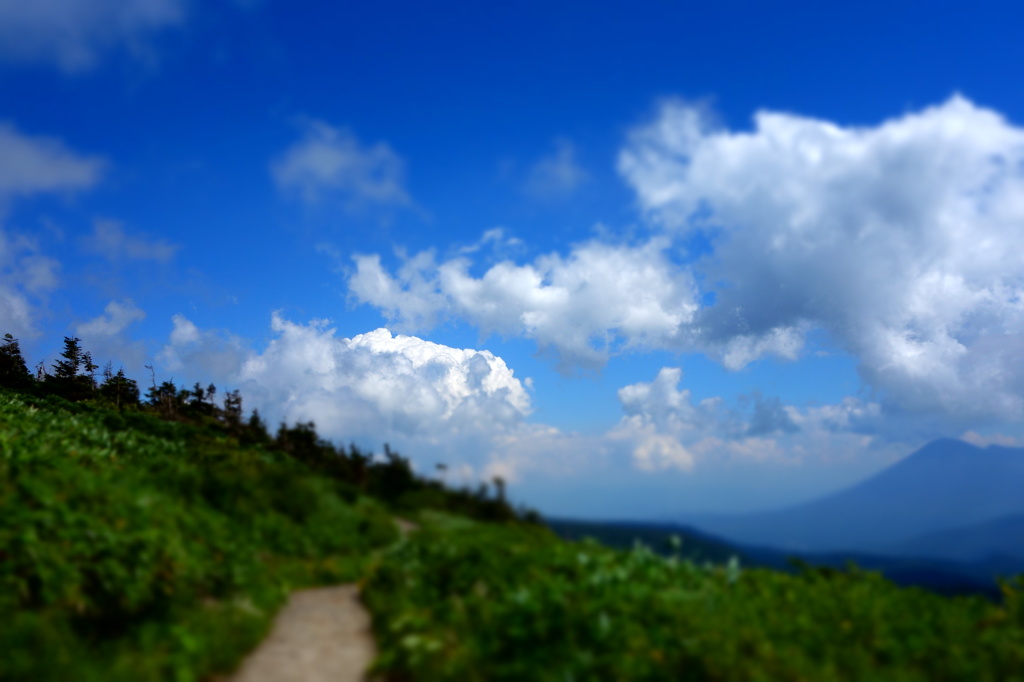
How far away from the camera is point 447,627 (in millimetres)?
7898

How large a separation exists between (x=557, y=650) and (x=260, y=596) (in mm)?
4776

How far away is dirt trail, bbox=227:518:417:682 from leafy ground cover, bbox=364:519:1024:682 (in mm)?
312

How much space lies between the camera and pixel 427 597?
9.07 meters

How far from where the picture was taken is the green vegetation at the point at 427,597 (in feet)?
21.6

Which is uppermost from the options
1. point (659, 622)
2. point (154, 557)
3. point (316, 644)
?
point (659, 622)

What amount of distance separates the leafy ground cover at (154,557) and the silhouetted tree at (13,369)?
20.2m

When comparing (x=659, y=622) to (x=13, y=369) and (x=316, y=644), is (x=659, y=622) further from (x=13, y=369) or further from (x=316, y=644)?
(x=13, y=369)

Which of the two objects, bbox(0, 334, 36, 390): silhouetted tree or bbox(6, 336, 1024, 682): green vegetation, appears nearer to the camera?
bbox(6, 336, 1024, 682): green vegetation

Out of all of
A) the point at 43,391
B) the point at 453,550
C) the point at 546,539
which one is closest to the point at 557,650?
the point at 453,550

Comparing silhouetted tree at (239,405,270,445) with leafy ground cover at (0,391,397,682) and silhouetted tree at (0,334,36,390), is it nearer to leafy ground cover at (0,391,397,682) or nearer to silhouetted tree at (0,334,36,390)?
leafy ground cover at (0,391,397,682)

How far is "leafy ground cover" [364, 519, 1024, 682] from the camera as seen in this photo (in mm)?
6441

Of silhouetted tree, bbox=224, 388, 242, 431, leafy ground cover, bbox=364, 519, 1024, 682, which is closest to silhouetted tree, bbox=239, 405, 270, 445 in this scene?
silhouetted tree, bbox=224, 388, 242, 431

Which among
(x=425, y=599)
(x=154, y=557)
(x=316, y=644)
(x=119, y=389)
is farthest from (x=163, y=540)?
(x=119, y=389)

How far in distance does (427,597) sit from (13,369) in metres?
33.3
